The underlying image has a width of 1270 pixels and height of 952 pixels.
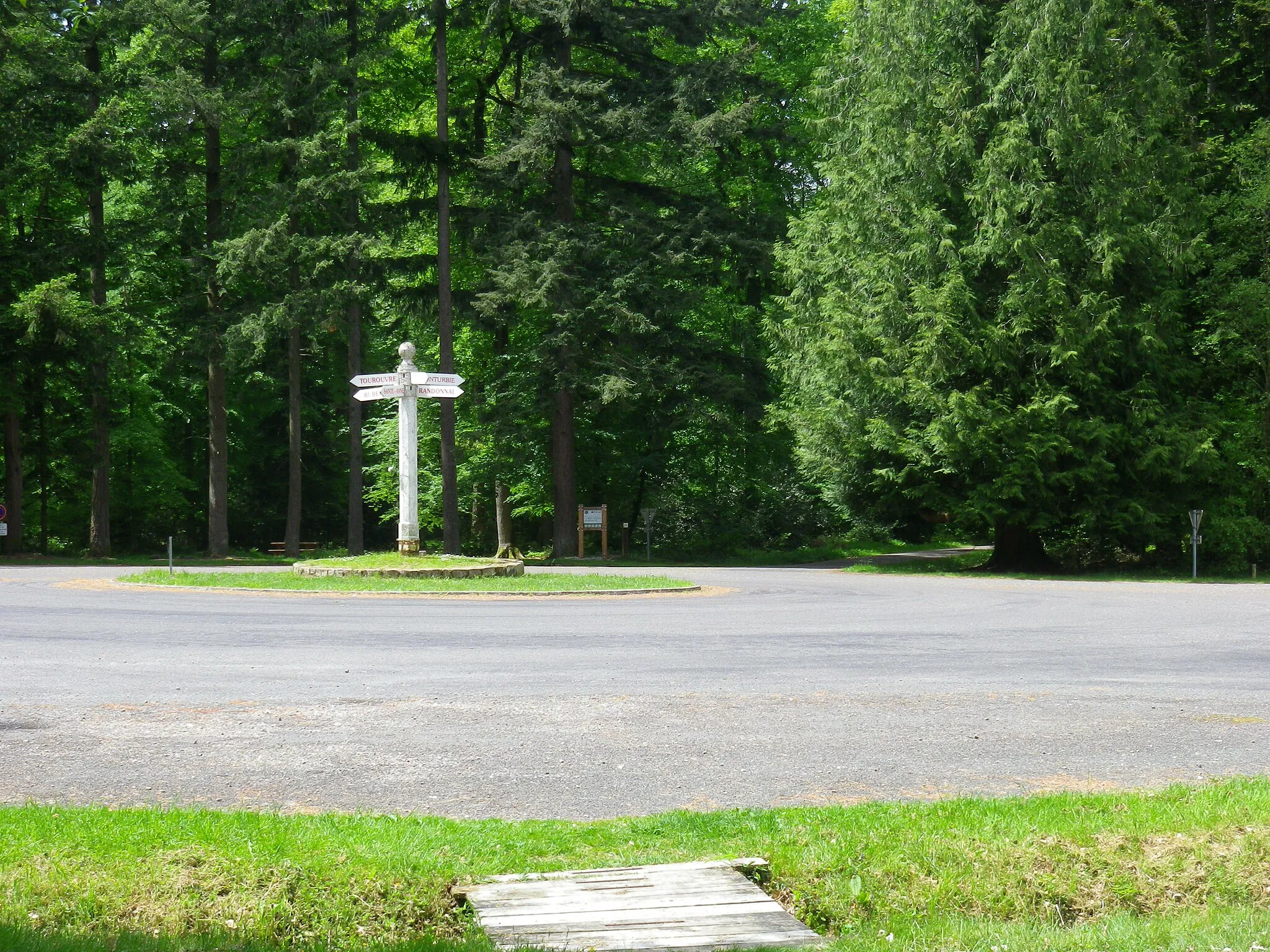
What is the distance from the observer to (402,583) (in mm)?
22359

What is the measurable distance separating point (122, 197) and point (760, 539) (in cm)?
2467

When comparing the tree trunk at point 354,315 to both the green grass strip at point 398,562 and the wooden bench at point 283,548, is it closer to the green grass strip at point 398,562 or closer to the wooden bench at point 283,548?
the wooden bench at point 283,548

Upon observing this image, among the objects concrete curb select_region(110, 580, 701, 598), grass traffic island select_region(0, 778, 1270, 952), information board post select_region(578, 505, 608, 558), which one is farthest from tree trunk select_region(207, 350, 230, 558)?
grass traffic island select_region(0, 778, 1270, 952)

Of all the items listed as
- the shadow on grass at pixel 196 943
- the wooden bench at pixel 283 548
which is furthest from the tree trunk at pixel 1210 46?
the shadow on grass at pixel 196 943

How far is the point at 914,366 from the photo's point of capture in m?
30.2

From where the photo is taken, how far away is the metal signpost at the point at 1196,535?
28.0 meters

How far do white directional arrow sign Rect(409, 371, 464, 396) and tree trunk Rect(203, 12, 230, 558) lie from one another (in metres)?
14.5

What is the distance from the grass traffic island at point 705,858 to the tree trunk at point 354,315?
3125cm

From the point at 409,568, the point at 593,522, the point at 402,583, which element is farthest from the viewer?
the point at 593,522

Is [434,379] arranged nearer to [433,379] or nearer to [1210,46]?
[433,379]

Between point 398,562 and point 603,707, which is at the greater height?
point 398,562

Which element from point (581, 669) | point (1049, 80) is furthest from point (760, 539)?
point (581, 669)

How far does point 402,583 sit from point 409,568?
93cm

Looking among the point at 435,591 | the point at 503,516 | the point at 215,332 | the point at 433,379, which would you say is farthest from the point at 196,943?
the point at 503,516
